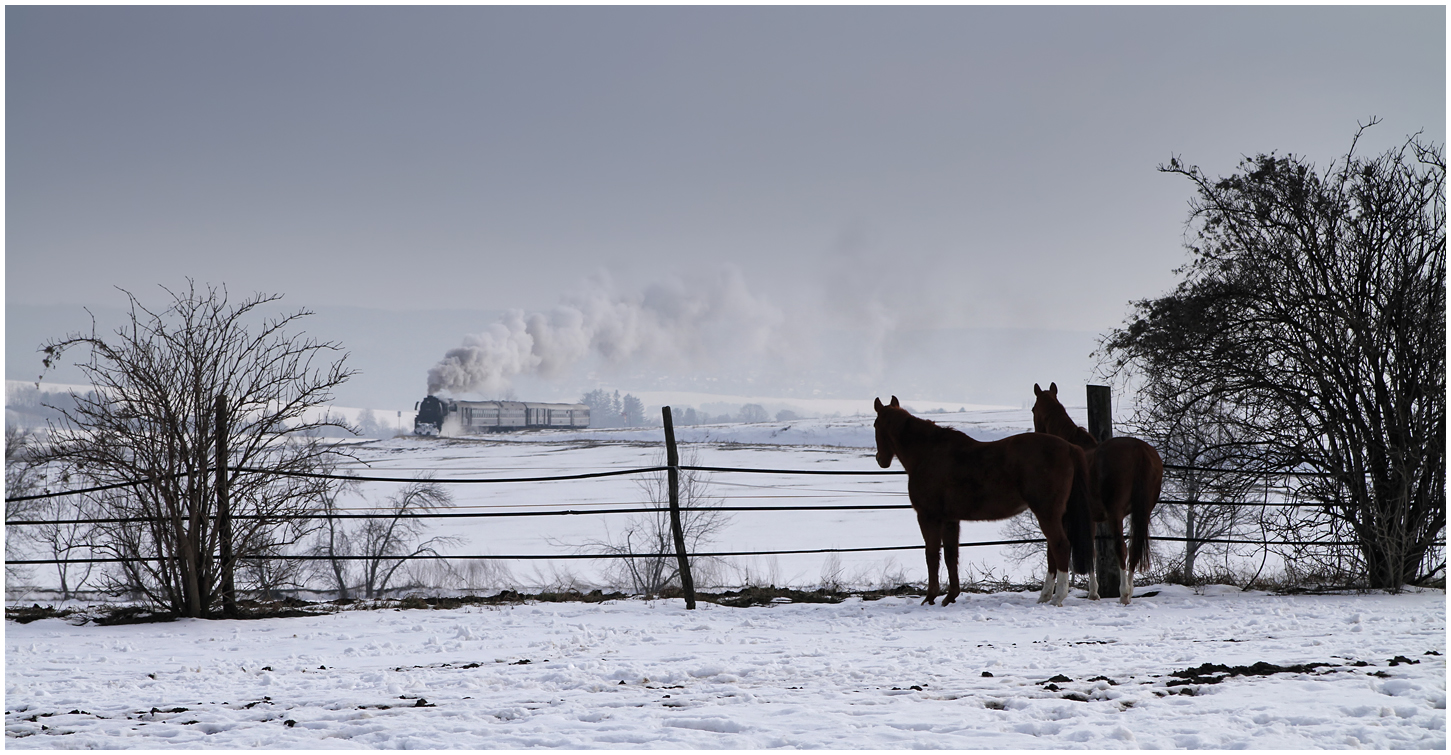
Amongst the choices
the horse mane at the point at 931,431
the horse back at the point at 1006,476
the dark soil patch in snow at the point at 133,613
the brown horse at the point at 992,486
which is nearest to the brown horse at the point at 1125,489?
the brown horse at the point at 992,486

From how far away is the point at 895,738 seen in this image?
266 centimetres

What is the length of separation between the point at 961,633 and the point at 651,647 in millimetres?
1792

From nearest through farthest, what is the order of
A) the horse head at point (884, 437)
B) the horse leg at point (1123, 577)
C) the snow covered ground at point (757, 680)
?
the snow covered ground at point (757, 680), the horse leg at point (1123, 577), the horse head at point (884, 437)

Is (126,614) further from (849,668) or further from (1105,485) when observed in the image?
(1105,485)

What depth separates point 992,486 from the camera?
19.7ft

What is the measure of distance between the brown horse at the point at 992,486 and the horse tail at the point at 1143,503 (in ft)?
1.38

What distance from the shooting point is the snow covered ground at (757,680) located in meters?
2.73

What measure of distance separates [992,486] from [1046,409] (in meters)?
1.22

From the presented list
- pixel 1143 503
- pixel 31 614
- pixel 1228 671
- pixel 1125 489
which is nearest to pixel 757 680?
pixel 1228 671

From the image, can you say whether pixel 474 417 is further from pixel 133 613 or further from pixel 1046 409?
pixel 1046 409

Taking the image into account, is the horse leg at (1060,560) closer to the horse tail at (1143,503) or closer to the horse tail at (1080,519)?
the horse tail at (1080,519)

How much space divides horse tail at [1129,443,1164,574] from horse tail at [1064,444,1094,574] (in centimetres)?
37

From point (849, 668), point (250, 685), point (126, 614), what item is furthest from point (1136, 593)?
point (126, 614)

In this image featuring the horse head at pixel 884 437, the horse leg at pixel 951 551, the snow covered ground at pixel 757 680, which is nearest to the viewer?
the snow covered ground at pixel 757 680
